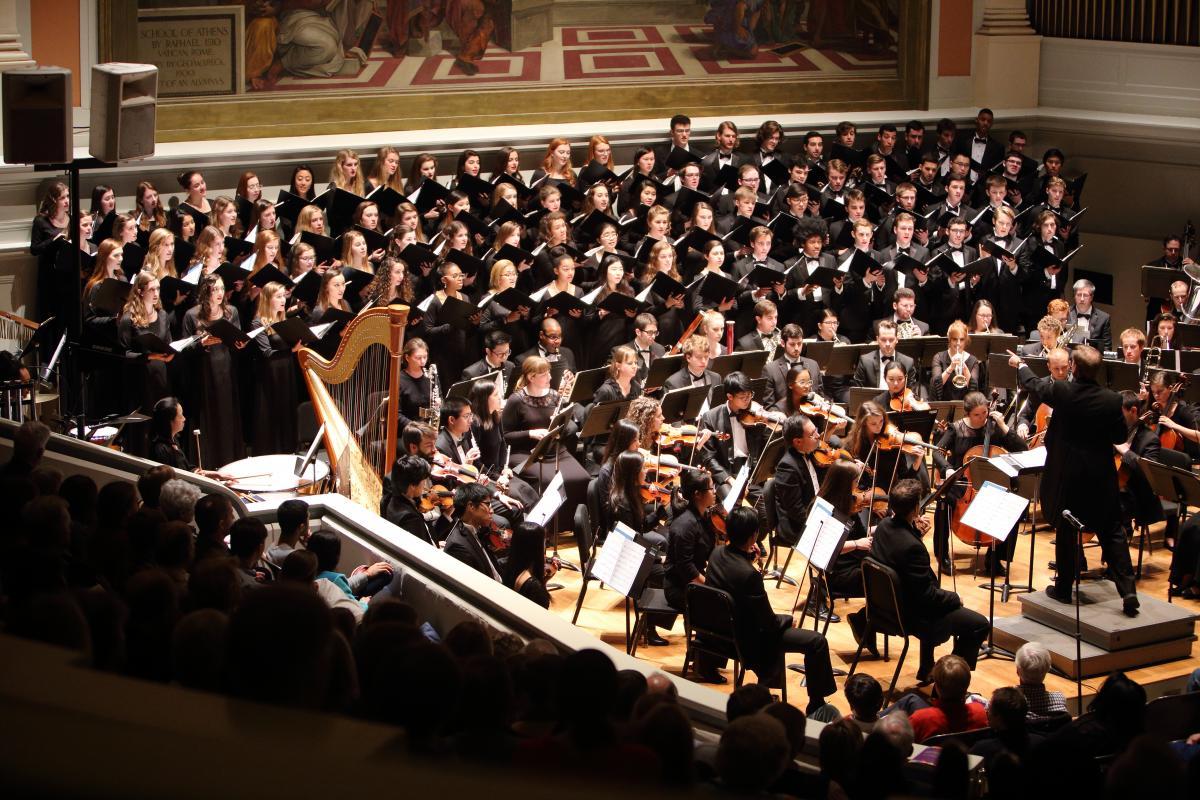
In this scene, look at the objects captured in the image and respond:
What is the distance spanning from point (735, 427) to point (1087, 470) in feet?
7.03

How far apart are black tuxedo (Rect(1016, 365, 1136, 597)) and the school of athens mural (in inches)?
307

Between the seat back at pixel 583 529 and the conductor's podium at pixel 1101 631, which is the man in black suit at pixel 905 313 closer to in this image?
the conductor's podium at pixel 1101 631

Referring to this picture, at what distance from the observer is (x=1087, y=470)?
741 centimetres

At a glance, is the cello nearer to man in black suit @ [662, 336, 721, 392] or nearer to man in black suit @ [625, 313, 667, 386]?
man in black suit @ [662, 336, 721, 392]

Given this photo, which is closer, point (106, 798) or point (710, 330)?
point (106, 798)

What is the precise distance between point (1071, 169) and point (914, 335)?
18.7 feet

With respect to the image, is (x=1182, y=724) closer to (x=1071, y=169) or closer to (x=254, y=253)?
(x=254, y=253)

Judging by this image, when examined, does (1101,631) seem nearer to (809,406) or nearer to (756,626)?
(756,626)

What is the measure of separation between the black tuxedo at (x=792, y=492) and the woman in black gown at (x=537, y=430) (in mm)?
1228

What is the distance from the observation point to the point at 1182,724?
498cm

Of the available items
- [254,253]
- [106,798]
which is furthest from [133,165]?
[106,798]

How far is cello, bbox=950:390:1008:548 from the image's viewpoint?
7.82 meters

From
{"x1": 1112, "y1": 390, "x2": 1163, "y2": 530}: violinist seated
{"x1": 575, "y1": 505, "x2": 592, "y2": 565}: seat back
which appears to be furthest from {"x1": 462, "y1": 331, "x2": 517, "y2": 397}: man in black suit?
{"x1": 1112, "y1": 390, "x2": 1163, "y2": 530}: violinist seated

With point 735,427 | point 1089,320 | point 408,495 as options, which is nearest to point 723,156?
point 1089,320
